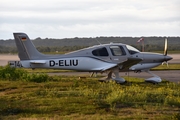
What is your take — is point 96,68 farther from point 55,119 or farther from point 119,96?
point 55,119

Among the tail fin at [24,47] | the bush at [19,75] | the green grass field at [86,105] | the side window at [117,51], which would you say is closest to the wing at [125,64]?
the side window at [117,51]

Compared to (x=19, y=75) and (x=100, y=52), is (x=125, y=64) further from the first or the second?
(x=19, y=75)

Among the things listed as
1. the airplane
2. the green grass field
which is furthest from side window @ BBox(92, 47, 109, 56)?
the green grass field

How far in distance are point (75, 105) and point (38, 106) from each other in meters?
0.99

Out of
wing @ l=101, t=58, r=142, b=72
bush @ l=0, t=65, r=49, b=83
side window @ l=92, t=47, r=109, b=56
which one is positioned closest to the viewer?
wing @ l=101, t=58, r=142, b=72

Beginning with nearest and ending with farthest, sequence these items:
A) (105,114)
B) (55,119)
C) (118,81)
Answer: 1. (55,119)
2. (105,114)
3. (118,81)

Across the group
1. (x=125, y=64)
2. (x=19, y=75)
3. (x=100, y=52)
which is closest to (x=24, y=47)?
(x=19, y=75)

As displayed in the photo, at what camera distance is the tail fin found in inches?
722

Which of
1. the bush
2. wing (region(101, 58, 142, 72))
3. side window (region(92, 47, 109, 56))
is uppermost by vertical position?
side window (region(92, 47, 109, 56))

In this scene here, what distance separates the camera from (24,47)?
18422 millimetres

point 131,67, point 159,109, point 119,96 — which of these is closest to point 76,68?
point 131,67

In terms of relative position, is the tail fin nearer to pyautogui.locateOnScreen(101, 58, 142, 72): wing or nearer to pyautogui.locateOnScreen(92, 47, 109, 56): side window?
pyautogui.locateOnScreen(92, 47, 109, 56): side window

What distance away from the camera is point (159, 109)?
993 cm

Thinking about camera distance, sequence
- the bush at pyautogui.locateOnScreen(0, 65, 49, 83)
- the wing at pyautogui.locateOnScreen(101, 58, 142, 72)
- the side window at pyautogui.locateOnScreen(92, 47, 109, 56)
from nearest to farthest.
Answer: the wing at pyautogui.locateOnScreen(101, 58, 142, 72) → the bush at pyautogui.locateOnScreen(0, 65, 49, 83) → the side window at pyautogui.locateOnScreen(92, 47, 109, 56)
